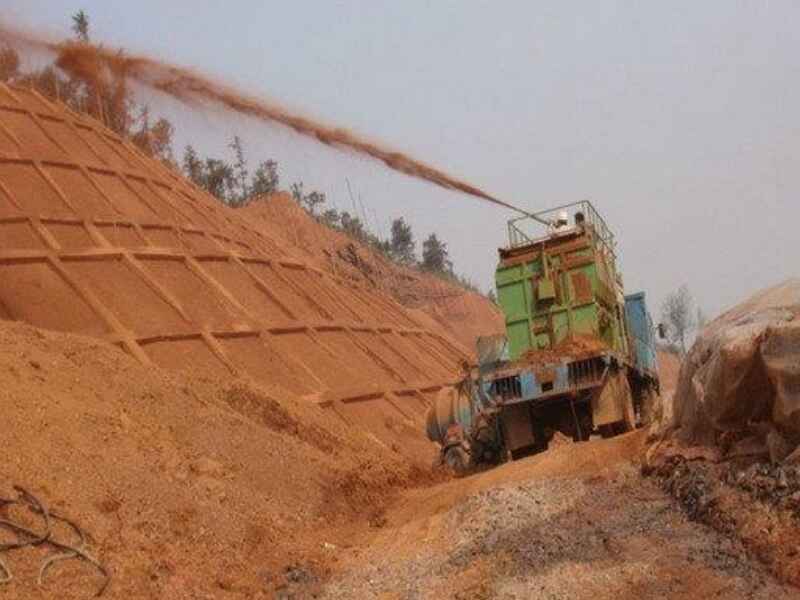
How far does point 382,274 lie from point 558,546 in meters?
39.5

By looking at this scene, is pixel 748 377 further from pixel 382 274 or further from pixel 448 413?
pixel 382 274

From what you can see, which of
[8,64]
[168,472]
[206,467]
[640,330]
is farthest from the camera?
[8,64]

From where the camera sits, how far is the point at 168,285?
1855 centimetres

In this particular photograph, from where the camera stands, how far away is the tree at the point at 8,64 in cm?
2575

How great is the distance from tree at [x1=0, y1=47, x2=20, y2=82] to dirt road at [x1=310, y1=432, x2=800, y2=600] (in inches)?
752

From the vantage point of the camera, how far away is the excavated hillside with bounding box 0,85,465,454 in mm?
16719

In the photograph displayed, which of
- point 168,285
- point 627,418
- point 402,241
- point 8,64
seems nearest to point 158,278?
point 168,285

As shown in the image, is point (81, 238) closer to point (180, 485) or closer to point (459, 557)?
point (180, 485)

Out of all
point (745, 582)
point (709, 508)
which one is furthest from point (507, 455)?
point (745, 582)

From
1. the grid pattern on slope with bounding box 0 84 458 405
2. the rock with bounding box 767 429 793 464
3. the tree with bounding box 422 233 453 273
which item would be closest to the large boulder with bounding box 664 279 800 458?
the rock with bounding box 767 429 793 464

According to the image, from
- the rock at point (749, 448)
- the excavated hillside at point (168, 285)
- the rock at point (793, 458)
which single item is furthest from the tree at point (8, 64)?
the rock at point (793, 458)

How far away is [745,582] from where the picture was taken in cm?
614

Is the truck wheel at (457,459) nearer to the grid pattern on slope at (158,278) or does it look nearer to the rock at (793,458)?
the grid pattern on slope at (158,278)

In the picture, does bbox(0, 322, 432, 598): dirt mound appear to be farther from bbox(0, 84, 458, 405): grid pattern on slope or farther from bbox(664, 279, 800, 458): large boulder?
bbox(664, 279, 800, 458): large boulder
